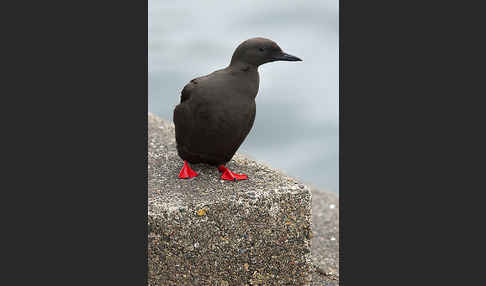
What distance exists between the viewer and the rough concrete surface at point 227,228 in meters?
4.62

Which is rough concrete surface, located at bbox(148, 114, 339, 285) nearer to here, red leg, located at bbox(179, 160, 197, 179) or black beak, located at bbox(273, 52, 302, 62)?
red leg, located at bbox(179, 160, 197, 179)

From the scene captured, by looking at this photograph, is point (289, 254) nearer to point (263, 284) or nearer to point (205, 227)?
point (263, 284)

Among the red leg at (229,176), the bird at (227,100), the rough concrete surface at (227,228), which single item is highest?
the bird at (227,100)

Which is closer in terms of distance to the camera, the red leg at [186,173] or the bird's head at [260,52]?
the bird's head at [260,52]

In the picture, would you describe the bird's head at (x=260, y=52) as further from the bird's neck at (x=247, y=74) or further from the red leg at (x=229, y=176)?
the red leg at (x=229, y=176)

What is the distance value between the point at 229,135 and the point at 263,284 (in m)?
1.44

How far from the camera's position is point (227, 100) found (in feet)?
15.0

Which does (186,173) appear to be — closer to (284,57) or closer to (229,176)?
(229,176)

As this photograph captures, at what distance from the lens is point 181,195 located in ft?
15.8

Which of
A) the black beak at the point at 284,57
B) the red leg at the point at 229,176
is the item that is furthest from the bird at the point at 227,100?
the red leg at the point at 229,176

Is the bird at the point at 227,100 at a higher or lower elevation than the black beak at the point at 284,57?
lower

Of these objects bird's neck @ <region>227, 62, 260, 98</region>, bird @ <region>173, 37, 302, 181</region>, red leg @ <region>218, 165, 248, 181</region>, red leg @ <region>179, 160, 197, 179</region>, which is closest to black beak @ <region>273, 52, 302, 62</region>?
bird @ <region>173, 37, 302, 181</region>

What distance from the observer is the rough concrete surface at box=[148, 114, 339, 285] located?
4625 millimetres

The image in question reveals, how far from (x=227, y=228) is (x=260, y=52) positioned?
1.52 m
